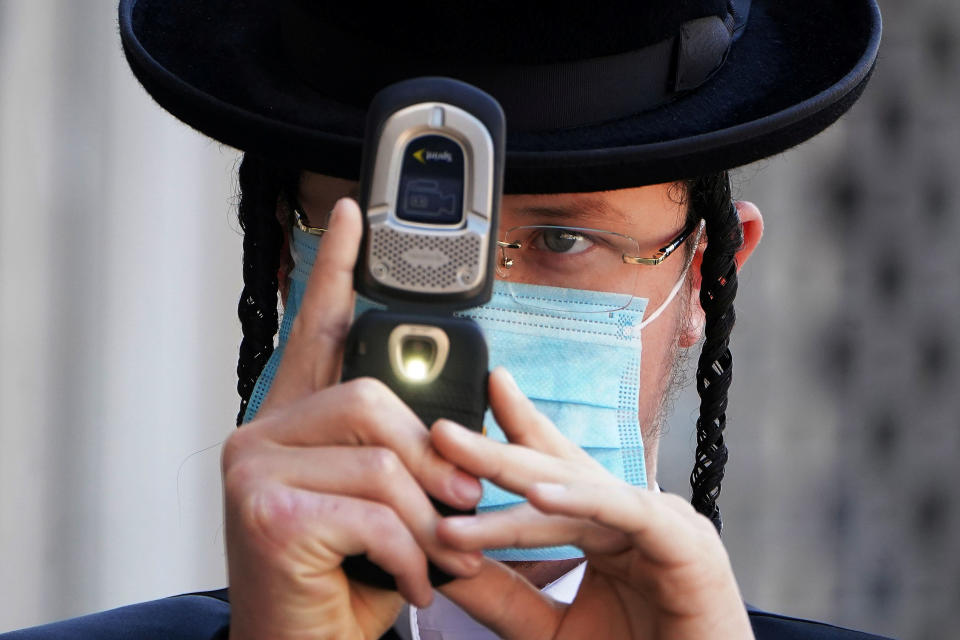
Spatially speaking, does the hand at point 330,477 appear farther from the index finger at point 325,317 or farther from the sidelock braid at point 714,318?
the sidelock braid at point 714,318

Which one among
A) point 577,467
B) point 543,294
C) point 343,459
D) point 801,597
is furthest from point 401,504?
point 801,597

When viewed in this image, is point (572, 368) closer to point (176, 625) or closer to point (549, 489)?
point (549, 489)

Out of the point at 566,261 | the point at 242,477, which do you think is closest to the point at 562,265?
the point at 566,261

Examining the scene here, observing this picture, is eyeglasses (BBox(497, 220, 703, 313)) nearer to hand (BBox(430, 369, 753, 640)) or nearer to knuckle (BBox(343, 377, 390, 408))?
hand (BBox(430, 369, 753, 640))

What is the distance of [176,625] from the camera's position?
234cm

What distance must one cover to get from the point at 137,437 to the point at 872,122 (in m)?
6.01

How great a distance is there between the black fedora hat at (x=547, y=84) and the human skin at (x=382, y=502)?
1.73 feet

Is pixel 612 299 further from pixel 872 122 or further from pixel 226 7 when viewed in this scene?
pixel 872 122

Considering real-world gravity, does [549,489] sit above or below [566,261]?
below

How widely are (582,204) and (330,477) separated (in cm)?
84

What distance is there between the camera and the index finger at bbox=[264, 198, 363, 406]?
1.34 meters

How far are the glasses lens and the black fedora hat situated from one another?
223 millimetres

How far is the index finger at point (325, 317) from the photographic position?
134cm

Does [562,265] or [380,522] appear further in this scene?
[562,265]
